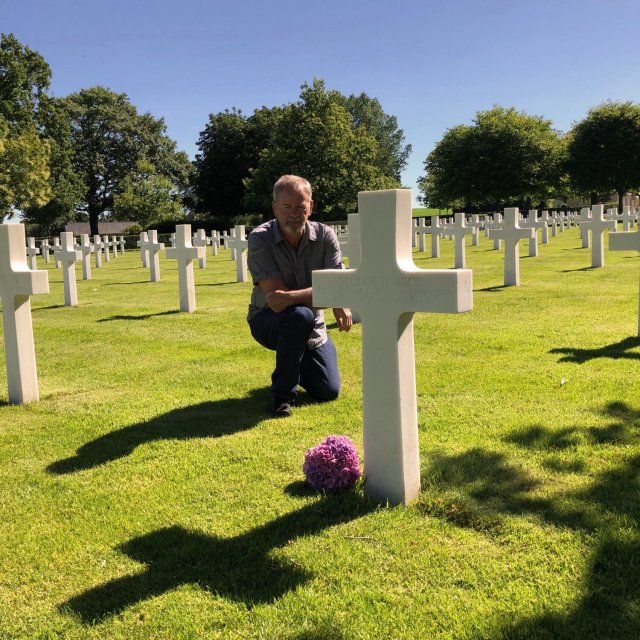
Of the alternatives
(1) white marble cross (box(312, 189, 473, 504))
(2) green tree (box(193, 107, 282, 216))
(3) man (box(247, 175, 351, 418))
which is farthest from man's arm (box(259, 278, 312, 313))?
(2) green tree (box(193, 107, 282, 216))

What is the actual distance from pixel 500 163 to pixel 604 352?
50.1 meters

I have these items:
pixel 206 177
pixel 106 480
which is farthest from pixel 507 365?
pixel 206 177

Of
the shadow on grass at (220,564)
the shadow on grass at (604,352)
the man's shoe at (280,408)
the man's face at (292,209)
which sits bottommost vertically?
the shadow on grass at (220,564)

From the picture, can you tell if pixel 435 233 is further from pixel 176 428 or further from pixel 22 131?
pixel 22 131

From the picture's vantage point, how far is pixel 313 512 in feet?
10.1

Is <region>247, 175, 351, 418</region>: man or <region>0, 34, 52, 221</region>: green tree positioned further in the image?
<region>0, 34, 52, 221</region>: green tree

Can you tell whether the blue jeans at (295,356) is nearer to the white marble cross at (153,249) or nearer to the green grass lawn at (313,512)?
the green grass lawn at (313,512)

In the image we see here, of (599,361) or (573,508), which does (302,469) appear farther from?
(599,361)

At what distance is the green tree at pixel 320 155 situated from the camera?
145 ft

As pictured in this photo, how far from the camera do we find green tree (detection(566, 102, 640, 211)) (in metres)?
46.2

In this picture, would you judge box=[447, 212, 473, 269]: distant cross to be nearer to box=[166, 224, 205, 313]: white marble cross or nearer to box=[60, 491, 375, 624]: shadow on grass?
box=[166, 224, 205, 313]: white marble cross

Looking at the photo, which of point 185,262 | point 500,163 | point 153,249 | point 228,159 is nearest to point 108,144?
point 228,159

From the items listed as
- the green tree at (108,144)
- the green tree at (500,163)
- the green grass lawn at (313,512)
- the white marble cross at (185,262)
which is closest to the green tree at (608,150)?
the green tree at (500,163)

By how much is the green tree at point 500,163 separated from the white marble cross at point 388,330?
53.0m
